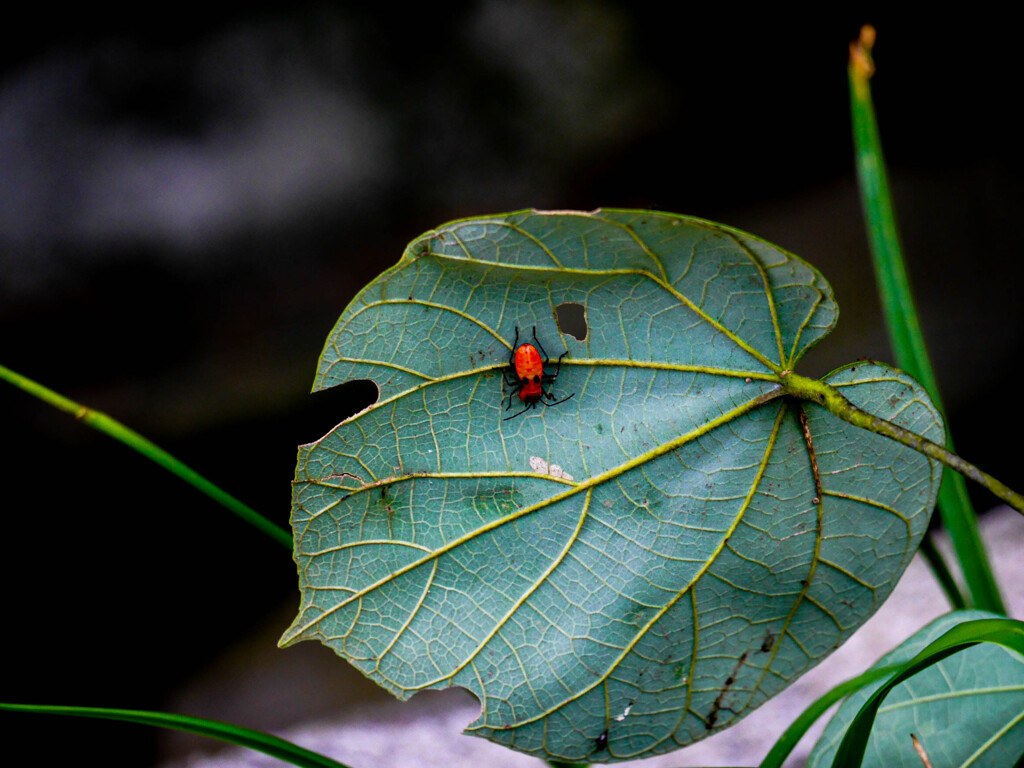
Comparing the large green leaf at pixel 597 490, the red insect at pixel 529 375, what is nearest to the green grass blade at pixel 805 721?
the large green leaf at pixel 597 490

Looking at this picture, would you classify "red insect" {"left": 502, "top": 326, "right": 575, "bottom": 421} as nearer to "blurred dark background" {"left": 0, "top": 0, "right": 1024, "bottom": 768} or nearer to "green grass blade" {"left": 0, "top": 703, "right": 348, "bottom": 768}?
"green grass blade" {"left": 0, "top": 703, "right": 348, "bottom": 768}

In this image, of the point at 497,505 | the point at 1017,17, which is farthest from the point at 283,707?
the point at 1017,17

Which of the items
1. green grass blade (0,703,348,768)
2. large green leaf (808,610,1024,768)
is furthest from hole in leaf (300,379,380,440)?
large green leaf (808,610,1024,768)

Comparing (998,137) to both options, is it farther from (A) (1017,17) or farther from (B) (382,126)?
(B) (382,126)

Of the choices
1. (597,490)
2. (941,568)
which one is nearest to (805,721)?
(941,568)

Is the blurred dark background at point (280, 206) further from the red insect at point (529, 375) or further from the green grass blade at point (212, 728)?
the red insect at point (529, 375)

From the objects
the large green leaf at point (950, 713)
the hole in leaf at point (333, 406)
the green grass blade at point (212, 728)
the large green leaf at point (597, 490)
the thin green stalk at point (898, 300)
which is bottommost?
the green grass blade at point (212, 728)

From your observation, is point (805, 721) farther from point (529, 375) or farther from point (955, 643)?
point (529, 375)
